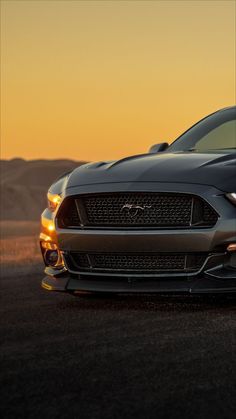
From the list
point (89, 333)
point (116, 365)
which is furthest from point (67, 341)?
point (116, 365)

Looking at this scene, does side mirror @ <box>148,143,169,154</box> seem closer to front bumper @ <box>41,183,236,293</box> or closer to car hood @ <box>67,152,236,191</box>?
car hood @ <box>67,152,236,191</box>

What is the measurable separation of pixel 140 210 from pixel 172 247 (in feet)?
1.22

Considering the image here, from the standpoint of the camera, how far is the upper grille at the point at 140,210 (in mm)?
6051

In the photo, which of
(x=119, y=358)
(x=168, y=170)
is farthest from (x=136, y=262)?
(x=119, y=358)

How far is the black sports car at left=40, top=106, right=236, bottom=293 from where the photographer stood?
6.01 meters

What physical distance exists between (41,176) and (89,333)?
193904 mm

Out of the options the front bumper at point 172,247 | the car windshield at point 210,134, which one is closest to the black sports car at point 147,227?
the front bumper at point 172,247

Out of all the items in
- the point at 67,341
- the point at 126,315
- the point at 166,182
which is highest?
the point at 166,182

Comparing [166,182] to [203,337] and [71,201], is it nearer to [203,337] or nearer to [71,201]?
[71,201]

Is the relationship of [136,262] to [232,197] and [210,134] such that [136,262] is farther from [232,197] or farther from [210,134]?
[210,134]

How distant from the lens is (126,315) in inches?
241

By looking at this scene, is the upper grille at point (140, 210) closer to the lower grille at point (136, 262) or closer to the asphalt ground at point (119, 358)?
the lower grille at point (136, 262)

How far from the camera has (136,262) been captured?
246 inches

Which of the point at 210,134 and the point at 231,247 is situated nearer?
the point at 231,247
